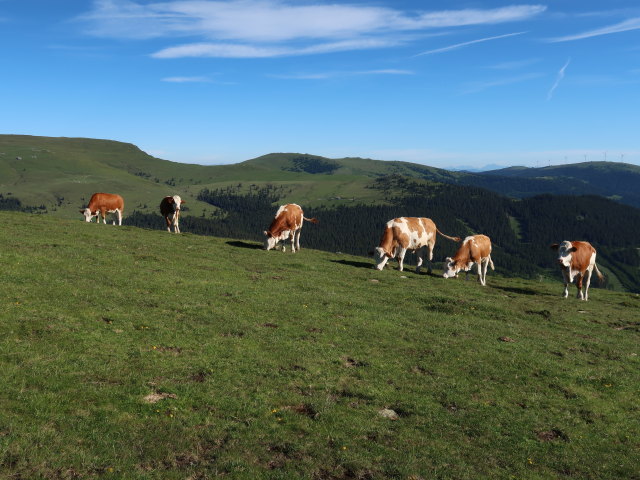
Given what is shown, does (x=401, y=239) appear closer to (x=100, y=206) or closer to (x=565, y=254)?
(x=565, y=254)

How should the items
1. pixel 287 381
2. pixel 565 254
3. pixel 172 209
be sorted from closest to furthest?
pixel 287 381, pixel 565 254, pixel 172 209

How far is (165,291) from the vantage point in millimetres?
20078

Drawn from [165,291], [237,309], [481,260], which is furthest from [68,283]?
[481,260]

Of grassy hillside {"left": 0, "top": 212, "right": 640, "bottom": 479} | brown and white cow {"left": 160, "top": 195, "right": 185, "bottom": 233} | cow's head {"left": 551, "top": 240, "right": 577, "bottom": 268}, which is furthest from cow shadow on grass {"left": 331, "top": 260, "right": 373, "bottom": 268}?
brown and white cow {"left": 160, "top": 195, "right": 185, "bottom": 233}

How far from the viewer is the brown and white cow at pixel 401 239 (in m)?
33.2

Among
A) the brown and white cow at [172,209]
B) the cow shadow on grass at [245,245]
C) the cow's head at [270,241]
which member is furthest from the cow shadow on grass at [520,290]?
the brown and white cow at [172,209]

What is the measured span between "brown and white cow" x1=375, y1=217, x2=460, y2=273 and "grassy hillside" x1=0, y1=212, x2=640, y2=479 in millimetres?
8740

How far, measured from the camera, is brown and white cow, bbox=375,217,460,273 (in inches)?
1305

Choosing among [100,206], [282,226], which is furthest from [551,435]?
[100,206]

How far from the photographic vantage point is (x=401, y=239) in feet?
110

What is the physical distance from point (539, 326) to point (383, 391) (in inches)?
496

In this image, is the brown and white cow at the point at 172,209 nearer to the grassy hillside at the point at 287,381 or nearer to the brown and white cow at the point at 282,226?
the brown and white cow at the point at 282,226

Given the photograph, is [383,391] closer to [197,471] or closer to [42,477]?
[197,471]

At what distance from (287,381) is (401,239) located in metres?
22.0
